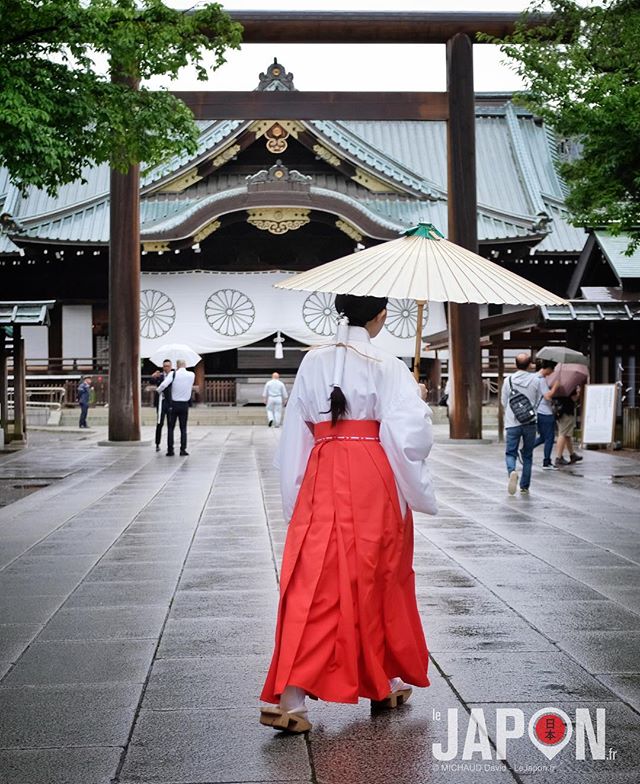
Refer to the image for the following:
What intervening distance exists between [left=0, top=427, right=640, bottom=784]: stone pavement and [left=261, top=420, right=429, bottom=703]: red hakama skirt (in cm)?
19

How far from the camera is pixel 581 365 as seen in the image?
47.6 ft

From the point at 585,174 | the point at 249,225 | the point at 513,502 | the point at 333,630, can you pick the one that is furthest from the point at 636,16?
the point at 249,225

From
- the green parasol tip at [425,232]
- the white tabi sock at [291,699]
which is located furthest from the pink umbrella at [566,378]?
the white tabi sock at [291,699]

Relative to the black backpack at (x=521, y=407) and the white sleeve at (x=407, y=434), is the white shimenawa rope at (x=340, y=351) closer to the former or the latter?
the white sleeve at (x=407, y=434)

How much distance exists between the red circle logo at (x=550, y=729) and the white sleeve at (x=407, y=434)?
31.7 inches

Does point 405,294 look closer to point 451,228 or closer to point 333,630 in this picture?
point 333,630

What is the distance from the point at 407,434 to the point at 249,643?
1514 mm

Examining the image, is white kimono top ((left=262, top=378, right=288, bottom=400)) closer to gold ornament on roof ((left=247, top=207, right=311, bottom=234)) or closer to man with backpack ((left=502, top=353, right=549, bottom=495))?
gold ornament on roof ((left=247, top=207, right=311, bottom=234))

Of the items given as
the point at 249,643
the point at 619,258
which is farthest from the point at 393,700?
the point at 619,258

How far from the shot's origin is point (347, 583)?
344 centimetres

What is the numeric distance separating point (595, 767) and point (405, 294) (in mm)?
1806

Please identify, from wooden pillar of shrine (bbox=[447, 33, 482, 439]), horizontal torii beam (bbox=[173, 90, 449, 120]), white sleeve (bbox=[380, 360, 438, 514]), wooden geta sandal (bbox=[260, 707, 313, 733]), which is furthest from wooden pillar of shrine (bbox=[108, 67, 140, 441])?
wooden geta sandal (bbox=[260, 707, 313, 733])

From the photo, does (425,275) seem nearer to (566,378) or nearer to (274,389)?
(566,378)

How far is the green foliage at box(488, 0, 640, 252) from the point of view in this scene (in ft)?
30.4
